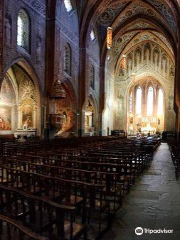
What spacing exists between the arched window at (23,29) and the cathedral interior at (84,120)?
72 mm

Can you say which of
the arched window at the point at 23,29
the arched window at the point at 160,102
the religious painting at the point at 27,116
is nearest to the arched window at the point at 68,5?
the arched window at the point at 23,29

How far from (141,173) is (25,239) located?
269 inches

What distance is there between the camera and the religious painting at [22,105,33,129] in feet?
65.4

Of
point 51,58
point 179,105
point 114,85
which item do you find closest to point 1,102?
point 51,58

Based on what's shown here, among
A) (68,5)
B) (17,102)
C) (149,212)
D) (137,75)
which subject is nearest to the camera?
(149,212)

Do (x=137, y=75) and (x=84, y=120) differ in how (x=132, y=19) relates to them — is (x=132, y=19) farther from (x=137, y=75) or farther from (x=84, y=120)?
(x=84, y=120)

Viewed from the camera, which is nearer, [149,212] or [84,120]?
[149,212]

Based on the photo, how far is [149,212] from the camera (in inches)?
191

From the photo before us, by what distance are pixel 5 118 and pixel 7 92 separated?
2222mm

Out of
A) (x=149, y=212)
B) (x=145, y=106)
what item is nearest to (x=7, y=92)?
(x=149, y=212)

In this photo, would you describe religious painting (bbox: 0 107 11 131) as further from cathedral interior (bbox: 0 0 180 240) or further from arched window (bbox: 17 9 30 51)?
arched window (bbox: 17 9 30 51)

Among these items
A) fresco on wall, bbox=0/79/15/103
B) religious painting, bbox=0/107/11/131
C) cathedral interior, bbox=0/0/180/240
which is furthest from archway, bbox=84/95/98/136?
religious painting, bbox=0/107/11/131

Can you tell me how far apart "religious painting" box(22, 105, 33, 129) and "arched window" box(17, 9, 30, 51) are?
16.2 feet

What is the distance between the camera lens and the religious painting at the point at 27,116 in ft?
65.4
